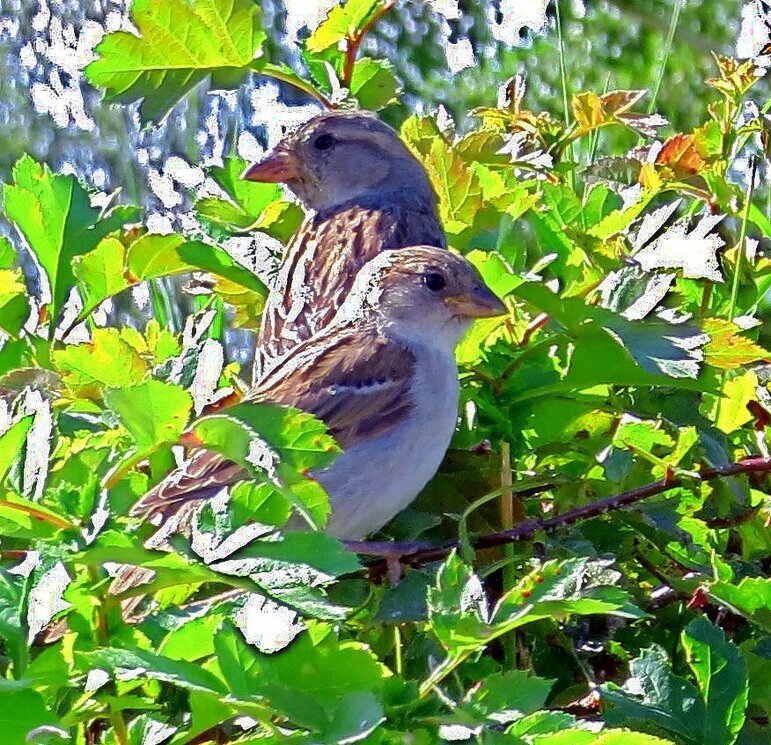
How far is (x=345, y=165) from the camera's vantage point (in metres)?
2.25

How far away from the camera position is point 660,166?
1294mm

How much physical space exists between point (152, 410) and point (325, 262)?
1.26 metres

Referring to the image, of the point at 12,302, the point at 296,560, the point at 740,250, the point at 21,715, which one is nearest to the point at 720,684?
the point at 296,560

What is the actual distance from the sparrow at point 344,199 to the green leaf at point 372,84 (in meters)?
0.38

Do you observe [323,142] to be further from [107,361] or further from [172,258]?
[107,361]

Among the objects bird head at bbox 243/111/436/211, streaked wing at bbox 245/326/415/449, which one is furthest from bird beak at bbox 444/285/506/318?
bird head at bbox 243/111/436/211

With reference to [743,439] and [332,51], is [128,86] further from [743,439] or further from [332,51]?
[743,439]

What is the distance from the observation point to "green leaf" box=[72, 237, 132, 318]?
1.06 metres

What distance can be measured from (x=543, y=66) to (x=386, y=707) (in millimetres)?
2658

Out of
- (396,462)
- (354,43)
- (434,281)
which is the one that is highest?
(354,43)

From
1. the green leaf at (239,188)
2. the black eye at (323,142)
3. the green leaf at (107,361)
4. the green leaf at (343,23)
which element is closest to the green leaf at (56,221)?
the green leaf at (107,361)

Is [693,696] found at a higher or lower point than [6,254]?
lower

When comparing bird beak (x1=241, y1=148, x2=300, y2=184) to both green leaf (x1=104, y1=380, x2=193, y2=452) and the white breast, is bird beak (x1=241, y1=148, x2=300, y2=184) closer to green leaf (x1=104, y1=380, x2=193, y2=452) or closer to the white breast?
the white breast

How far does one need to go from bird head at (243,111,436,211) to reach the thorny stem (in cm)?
64
